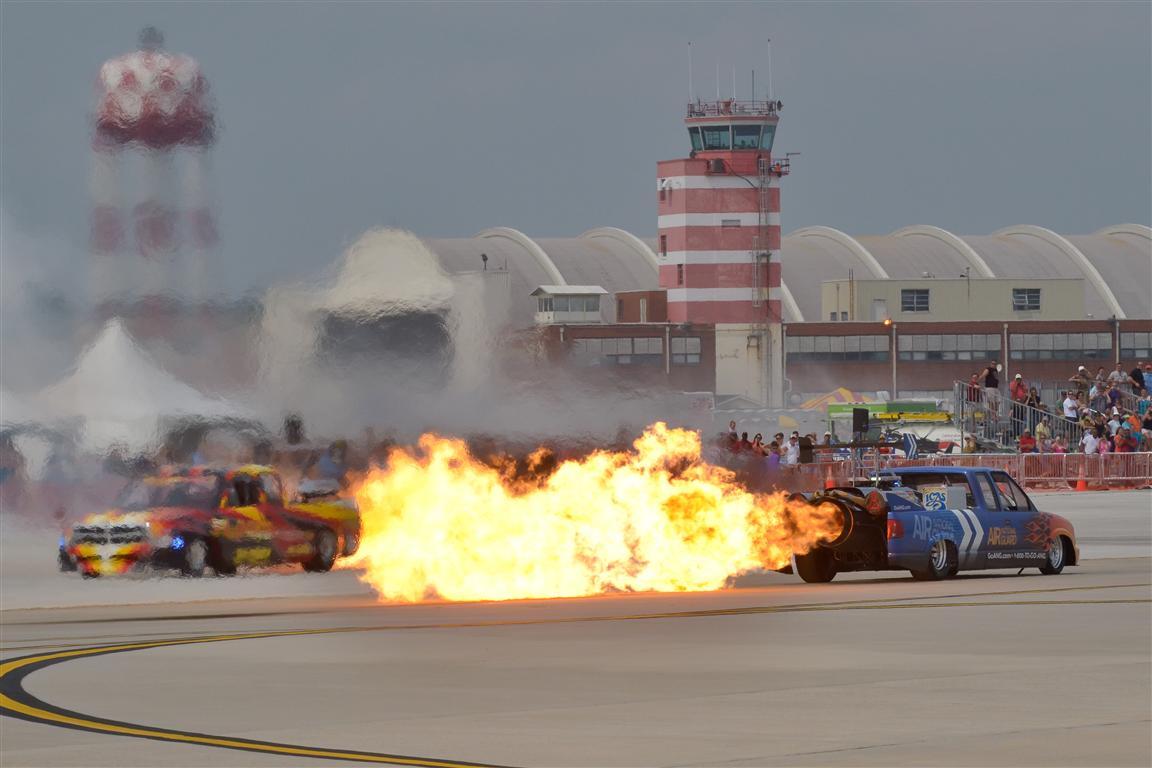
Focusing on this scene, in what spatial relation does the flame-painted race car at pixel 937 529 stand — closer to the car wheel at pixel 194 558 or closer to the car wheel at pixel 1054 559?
the car wheel at pixel 1054 559

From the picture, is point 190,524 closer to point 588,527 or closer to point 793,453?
point 588,527

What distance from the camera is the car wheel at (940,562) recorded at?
26516mm

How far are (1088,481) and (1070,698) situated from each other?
3604cm


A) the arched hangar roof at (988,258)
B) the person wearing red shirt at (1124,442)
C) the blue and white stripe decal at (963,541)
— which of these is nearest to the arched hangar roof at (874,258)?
the arched hangar roof at (988,258)

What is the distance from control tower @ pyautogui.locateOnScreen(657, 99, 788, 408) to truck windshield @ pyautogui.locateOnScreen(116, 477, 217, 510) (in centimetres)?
8185

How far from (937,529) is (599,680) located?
11693 mm

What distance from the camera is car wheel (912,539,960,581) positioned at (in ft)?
87.0

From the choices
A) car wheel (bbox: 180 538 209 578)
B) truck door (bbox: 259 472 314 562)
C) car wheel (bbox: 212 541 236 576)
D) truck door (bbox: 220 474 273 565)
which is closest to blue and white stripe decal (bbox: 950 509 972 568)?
truck door (bbox: 259 472 314 562)

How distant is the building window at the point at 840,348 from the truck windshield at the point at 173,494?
287 ft

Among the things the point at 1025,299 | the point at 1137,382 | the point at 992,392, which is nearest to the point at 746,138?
the point at 1025,299

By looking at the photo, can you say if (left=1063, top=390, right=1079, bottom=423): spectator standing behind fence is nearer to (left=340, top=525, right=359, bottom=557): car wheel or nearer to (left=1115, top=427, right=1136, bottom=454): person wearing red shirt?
(left=1115, top=427, right=1136, bottom=454): person wearing red shirt

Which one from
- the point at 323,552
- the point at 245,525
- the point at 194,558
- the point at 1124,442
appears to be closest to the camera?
the point at 194,558

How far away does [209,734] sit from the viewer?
42.1 ft

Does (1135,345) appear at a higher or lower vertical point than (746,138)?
lower
